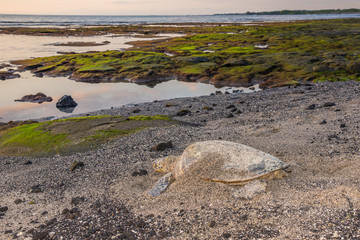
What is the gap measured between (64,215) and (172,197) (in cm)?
321

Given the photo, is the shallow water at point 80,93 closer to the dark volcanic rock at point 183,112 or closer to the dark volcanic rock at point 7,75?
the dark volcanic rock at point 7,75

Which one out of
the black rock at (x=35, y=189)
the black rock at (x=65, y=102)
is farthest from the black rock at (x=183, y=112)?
the black rock at (x=35, y=189)

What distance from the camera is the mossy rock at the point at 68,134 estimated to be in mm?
15602

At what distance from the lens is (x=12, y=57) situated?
189 feet

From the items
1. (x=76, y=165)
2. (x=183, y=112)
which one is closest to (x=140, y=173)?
(x=76, y=165)

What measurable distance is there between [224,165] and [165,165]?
2.52 meters

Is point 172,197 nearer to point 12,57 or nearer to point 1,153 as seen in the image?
point 1,153

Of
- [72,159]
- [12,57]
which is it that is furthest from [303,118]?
[12,57]

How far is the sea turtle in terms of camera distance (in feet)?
31.6

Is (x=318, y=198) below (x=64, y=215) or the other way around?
the other way around

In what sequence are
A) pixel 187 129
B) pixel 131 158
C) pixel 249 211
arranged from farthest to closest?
pixel 187 129
pixel 131 158
pixel 249 211

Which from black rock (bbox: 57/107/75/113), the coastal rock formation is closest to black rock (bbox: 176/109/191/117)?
black rock (bbox: 57/107/75/113)

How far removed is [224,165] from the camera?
9898 millimetres

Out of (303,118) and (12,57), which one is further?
(12,57)
